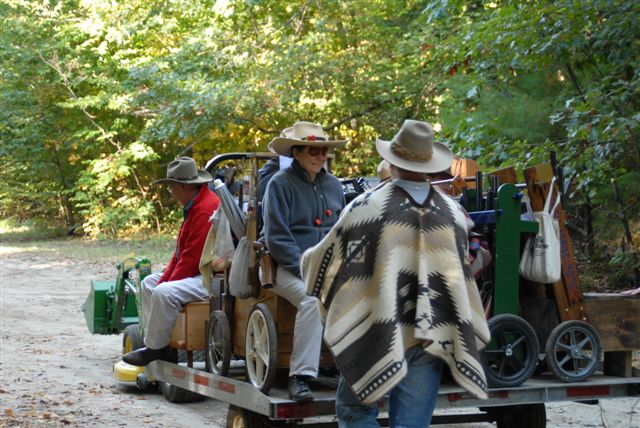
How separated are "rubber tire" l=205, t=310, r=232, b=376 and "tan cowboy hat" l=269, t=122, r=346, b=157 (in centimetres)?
126

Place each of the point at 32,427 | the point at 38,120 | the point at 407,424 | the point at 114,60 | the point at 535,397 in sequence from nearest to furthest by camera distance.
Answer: the point at 407,424
the point at 535,397
the point at 32,427
the point at 114,60
the point at 38,120

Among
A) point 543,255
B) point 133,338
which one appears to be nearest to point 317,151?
point 543,255

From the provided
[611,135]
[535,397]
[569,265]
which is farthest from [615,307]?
[611,135]

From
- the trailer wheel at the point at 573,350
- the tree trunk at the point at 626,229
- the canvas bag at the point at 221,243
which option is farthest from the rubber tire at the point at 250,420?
the tree trunk at the point at 626,229

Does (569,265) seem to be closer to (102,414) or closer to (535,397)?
(535,397)

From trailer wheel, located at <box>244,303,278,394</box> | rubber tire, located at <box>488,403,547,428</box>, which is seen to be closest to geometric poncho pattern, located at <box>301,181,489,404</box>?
trailer wheel, located at <box>244,303,278,394</box>

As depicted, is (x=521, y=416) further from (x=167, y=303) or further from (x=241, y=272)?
(x=167, y=303)

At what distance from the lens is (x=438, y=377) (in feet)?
14.6

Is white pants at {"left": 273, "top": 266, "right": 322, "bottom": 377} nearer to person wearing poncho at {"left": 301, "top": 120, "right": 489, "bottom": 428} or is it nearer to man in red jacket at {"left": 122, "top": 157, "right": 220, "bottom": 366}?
person wearing poncho at {"left": 301, "top": 120, "right": 489, "bottom": 428}

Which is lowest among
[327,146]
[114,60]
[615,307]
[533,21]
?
[615,307]

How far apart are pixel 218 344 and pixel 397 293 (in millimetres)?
3045

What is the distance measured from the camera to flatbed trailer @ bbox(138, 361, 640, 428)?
19.1ft

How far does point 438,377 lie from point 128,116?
29.7 meters

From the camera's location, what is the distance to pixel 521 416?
7.21 metres
